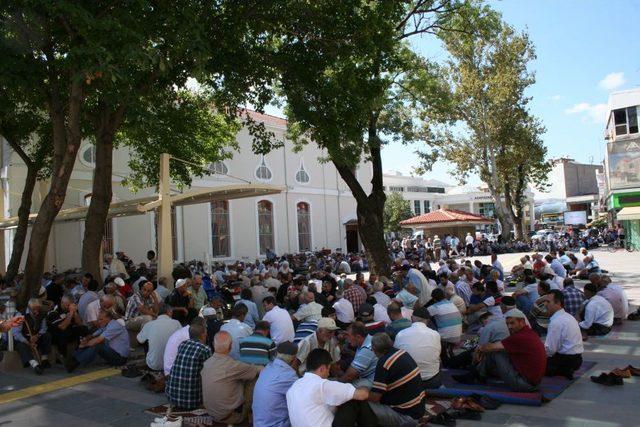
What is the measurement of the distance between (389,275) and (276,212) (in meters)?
16.0

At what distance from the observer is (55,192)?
11.0 metres

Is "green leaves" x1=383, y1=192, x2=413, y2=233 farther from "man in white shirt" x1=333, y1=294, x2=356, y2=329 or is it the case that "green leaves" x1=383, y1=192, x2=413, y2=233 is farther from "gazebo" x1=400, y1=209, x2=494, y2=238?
"man in white shirt" x1=333, y1=294, x2=356, y2=329

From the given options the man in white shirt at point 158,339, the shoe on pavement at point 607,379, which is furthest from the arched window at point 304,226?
the shoe on pavement at point 607,379

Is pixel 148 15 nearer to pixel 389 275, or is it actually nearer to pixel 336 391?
pixel 336 391

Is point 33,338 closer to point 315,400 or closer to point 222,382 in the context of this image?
point 222,382

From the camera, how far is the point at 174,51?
10.4 meters

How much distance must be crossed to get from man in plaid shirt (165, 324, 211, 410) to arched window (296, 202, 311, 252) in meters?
27.0

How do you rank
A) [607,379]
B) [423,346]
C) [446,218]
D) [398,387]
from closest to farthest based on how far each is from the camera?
[398,387]
[423,346]
[607,379]
[446,218]

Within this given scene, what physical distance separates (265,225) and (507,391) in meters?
25.4

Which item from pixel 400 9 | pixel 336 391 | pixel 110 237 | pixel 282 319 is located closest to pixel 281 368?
pixel 336 391

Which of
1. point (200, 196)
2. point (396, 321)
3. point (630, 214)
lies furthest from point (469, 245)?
point (396, 321)

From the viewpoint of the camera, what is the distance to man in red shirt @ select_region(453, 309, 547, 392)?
5934mm

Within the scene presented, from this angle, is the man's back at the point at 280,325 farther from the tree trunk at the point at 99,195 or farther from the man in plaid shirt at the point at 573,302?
the tree trunk at the point at 99,195

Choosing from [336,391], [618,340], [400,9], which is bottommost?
[618,340]
